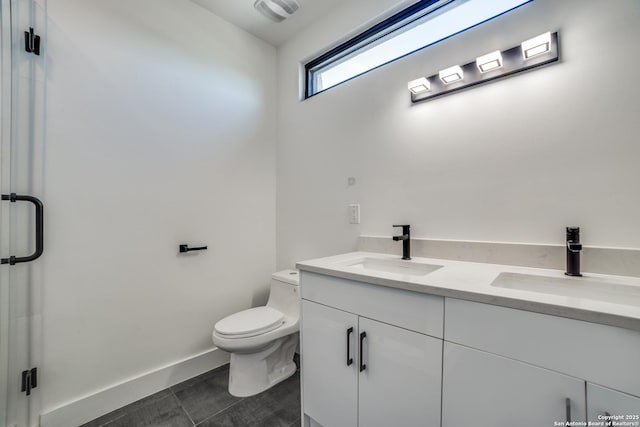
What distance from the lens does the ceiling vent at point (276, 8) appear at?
1812 mm

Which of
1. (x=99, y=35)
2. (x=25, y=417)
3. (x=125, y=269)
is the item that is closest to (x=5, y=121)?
(x=99, y=35)

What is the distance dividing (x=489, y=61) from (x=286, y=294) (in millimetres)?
1805

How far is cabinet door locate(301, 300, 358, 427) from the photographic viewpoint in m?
1.11

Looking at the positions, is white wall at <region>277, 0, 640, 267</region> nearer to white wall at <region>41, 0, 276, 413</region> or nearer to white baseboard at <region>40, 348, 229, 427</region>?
white wall at <region>41, 0, 276, 413</region>

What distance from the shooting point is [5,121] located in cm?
119

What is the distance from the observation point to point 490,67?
124cm

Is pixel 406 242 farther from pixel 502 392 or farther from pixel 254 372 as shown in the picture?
pixel 254 372

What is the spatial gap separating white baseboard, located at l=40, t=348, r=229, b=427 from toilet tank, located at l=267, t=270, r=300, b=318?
0.59m

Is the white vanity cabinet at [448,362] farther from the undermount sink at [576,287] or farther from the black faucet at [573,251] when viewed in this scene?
the black faucet at [573,251]

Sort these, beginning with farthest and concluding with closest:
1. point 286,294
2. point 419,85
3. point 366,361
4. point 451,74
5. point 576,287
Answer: point 286,294 < point 419,85 < point 451,74 < point 366,361 < point 576,287

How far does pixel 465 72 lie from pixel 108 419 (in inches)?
105

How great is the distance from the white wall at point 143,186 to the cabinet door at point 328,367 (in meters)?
1.02

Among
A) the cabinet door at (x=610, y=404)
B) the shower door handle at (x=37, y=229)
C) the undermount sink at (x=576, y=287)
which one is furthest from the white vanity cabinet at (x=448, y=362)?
the shower door handle at (x=37, y=229)

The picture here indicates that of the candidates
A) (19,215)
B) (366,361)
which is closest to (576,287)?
(366,361)
